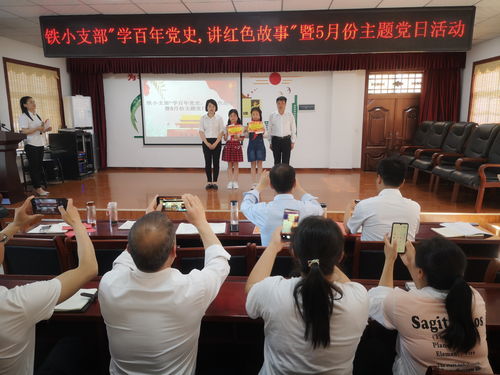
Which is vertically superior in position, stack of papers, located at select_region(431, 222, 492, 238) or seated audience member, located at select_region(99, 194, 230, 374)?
seated audience member, located at select_region(99, 194, 230, 374)

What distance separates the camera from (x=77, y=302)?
152cm

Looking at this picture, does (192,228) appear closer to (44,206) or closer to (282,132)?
(44,206)

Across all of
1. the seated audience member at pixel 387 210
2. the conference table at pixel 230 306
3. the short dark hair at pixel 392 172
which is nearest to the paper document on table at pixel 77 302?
the conference table at pixel 230 306

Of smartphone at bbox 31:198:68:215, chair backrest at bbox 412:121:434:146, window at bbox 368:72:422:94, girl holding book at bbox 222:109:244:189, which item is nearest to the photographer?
smartphone at bbox 31:198:68:215

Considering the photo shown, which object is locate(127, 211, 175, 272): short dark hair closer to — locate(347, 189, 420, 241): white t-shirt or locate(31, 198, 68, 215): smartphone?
locate(31, 198, 68, 215): smartphone

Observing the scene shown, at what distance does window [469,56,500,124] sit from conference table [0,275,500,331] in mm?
5474

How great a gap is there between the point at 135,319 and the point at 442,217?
4.05 meters

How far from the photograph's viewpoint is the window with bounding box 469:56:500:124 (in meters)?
5.98

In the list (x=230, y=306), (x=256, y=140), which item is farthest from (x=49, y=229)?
(x=256, y=140)

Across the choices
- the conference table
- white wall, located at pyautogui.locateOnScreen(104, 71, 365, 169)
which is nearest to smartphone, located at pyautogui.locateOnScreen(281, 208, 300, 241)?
the conference table

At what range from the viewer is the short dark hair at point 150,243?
3.73ft

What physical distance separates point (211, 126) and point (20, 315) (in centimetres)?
475

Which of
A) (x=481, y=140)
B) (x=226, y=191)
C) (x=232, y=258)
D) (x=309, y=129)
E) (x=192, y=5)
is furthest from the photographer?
(x=309, y=129)

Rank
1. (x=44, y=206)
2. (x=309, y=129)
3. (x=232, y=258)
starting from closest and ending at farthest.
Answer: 1. (x=44, y=206)
2. (x=232, y=258)
3. (x=309, y=129)
